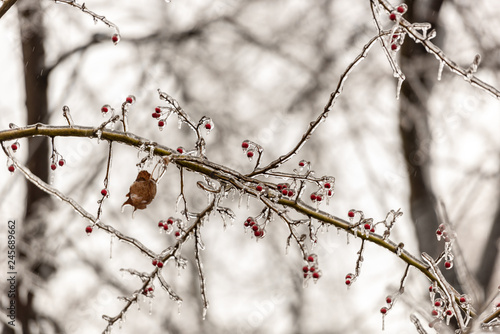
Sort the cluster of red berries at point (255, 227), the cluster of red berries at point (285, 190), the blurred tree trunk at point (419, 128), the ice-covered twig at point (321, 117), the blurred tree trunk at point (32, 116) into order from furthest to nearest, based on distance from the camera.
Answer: the blurred tree trunk at point (419, 128) → the blurred tree trunk at point (32, 116) → the cluster of red berries at point (255, 227) → the cluster of red berries at point (285, 190) → the ice-covered twig at point (321, 117)

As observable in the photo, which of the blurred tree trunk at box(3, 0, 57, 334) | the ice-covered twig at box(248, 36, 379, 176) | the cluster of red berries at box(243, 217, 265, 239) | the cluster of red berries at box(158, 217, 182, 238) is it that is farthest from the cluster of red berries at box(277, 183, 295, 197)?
the blurred tree trunk at box(3, 0, 57, 334)

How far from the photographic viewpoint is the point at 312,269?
1.65 metres

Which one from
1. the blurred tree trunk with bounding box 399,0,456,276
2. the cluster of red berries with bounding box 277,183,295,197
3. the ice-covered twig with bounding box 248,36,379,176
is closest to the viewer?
the ice-covered twig with bounding box 248,36,379,176

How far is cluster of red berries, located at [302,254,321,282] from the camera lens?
163 cm

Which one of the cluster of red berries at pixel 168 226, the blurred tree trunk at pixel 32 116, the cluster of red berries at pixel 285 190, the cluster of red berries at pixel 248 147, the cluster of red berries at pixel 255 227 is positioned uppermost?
the blurred tree trunk at pixel 32 116

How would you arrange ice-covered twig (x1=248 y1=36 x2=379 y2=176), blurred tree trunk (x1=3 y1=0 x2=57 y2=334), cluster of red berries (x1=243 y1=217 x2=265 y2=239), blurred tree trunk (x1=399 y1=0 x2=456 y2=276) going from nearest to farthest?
ice-covered twig (x1=248 y1=36 x2=379 y2=176), cluster of red berries (x1=243 y1=217 x2=265 y2=239), blurred tree trunk (x1=3 y1=0 x2=57 y2=334), blurred tree trunk (x1=399 y1=0 x2=456 y2=276)

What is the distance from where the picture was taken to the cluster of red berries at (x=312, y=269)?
163 cm

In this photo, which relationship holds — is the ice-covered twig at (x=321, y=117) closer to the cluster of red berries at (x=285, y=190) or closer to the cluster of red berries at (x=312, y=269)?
the cluster of red berries at (x=285, y=190)

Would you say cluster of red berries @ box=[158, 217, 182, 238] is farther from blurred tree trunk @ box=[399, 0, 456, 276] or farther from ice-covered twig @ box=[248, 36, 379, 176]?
blurred tree trunk @ box=[399, 0, 456, 276]

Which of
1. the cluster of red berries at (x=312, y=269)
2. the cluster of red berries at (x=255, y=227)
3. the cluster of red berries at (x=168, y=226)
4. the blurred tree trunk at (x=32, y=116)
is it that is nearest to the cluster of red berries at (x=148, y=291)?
the cluster of red berries at (x=168, y=226)

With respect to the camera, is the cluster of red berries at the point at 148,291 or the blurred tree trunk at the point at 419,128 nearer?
the cluster of red berries at the point at 148,291

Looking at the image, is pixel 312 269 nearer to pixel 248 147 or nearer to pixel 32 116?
pixel 248 147

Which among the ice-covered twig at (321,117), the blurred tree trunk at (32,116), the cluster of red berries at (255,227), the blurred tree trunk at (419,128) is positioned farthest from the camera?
the blurred tree trunk at (419,128)

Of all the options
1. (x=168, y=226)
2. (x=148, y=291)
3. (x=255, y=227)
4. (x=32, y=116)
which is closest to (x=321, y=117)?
(x=255, y=227)
